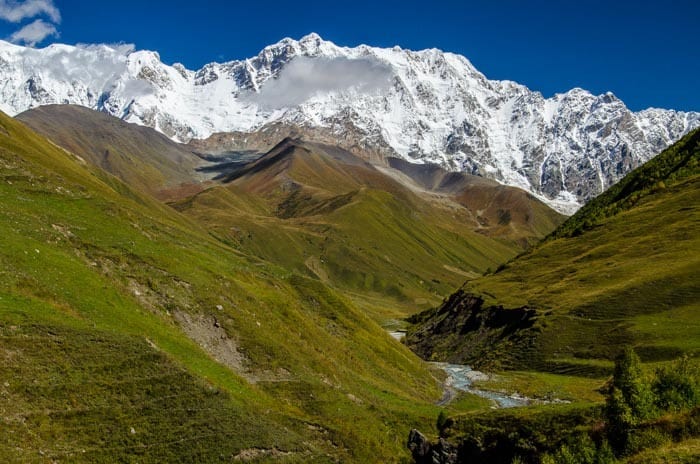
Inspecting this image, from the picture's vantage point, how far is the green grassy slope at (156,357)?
43531 mm

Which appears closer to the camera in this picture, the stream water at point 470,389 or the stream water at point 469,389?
the stream water at point 470,389

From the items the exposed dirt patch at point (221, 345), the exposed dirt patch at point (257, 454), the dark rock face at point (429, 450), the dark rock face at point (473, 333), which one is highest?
the dark rock face at point (473, 333)

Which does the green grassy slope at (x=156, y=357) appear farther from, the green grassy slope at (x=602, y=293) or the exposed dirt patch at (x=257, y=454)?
the green grassy slope at (x=602, y=293)

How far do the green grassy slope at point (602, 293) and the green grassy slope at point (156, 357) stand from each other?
37.1 meters

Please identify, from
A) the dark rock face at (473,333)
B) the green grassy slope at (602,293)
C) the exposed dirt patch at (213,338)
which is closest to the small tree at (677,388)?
the exposed dirt patch at (213,338)

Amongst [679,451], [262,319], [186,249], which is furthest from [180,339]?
[679,451]

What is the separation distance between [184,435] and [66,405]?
27.3ft

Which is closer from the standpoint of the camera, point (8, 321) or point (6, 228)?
point (8, 321)

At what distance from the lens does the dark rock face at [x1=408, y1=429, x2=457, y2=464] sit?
53750 millimetres

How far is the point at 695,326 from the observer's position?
334 ft

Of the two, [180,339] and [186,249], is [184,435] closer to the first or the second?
[180,339]

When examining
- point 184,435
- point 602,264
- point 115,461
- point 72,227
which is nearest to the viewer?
point 115,461

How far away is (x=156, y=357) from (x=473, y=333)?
105 metres

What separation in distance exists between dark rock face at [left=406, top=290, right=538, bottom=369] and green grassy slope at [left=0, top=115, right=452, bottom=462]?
134 ft
